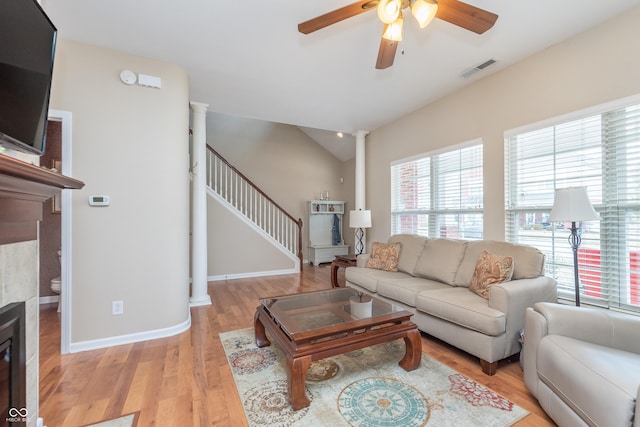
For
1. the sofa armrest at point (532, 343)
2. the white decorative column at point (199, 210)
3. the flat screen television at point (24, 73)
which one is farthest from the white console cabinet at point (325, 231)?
the flat screen television at point (24, 73)

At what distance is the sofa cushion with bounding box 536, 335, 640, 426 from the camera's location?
A: 115 cm

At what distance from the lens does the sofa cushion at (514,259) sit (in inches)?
95.6

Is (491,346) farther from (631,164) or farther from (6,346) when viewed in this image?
(6,346)

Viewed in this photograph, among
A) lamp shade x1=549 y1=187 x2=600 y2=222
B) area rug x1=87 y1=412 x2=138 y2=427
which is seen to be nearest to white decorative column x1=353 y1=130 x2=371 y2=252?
lamp shade x1=549 y1=187 x2=600 y2=222

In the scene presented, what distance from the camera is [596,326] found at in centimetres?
162

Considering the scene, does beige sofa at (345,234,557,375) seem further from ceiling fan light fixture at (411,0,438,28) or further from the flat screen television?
the flat screen television

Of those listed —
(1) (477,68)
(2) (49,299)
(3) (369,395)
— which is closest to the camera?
(3) (369,395)

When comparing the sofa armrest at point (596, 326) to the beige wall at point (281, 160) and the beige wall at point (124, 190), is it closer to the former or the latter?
the beige wall at point (124, 190)

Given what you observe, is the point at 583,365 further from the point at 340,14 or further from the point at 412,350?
the point at 340,14

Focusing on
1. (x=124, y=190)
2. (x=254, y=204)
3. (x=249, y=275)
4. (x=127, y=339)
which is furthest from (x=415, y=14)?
(x=249, y=275)

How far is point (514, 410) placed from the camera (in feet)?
5.42

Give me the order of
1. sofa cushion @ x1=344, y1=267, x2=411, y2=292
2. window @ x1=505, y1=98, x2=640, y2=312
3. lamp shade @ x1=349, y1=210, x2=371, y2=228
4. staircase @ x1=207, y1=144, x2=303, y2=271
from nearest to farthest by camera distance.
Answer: window @ x1=505, y1=98, x2=640, y2=312 < sofa cushion @ x1=344, y1=267, x2=411, y2=292 < lamp shade @ x1=349, y1=210, x2=371, y2=228 < staircase @ x1=207, y1=144, x2=303, y2=271

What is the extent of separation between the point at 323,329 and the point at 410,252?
209cm

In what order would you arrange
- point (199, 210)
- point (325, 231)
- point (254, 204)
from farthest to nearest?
point (325, 231) < point (254, 204) < point (199, 210)
